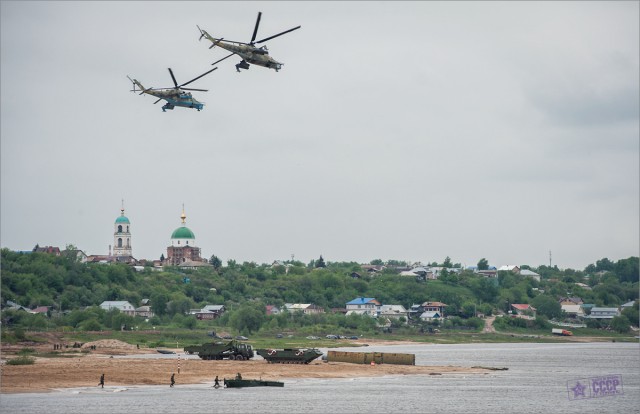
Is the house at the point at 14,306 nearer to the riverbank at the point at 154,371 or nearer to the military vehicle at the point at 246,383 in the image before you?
the riverbank at the point at 154,371

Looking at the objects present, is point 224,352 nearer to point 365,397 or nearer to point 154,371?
point 154,371

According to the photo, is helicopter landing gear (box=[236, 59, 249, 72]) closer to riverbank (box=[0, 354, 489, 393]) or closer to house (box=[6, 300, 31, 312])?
riverbank (box=[0, 354, 489, 393])

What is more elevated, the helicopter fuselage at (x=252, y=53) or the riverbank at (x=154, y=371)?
the helicopter fuselage at (x=252, y=53)

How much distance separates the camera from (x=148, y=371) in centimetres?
9575

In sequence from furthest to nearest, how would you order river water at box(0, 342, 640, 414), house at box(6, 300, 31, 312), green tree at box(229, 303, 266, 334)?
house at box(6, 300, 31, 312) → green tree at box(229, 303, 266, 334) → river water at box(0, 342, 640, 414)

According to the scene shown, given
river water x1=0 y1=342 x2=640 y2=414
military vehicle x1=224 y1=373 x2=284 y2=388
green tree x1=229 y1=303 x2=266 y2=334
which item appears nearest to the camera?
river water x1=0 y1=342 x2=640 y2=414

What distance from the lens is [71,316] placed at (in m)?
176

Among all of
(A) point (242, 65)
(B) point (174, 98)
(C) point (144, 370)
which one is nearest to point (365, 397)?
(C) point (144, 370)

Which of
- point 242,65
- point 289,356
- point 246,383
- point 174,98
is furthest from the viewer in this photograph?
point 289,356

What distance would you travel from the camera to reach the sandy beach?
85938mm

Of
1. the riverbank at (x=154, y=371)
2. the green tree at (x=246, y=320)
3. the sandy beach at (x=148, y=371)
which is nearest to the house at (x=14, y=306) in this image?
the green tree at (x=246, y=320)

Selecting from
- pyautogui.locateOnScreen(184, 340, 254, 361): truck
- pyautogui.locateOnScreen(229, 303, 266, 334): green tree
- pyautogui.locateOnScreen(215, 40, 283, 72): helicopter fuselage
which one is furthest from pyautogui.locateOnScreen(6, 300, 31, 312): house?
pyautogui.locateOnScreen(215, 40, 283, 72): helicopter fuselage

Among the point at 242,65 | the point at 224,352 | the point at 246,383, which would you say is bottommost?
the point at 246,383

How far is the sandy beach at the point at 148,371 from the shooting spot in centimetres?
8594
